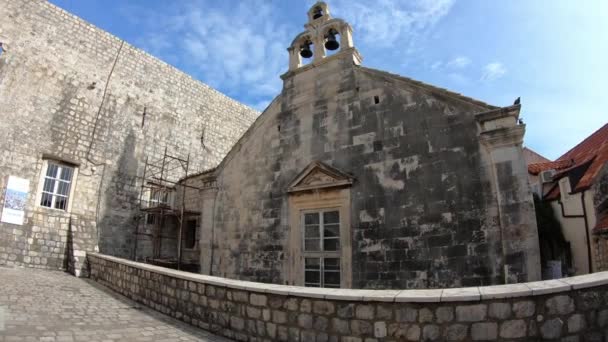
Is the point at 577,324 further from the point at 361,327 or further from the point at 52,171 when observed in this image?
the point at 52,171

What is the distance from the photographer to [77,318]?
221 inches

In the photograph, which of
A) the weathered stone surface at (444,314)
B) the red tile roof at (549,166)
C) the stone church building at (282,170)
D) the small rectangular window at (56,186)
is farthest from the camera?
the small rectangular window at (56,186)

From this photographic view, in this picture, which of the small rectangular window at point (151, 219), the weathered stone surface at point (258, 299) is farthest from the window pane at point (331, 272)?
the small rectangular window at point (151, 219)

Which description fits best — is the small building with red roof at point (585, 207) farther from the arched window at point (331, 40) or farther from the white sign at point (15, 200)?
the white sign at point (15, 200)

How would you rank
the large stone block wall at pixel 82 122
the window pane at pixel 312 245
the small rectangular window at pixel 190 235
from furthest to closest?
1. the small rectangular window at pixel 190 235
2. the large stone block wall at pixel 82 122
3. the window pane at pixel 312 245

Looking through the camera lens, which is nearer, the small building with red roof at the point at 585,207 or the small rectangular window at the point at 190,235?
the small building with red roof at the point at 585,207

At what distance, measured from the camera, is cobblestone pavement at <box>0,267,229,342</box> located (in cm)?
468

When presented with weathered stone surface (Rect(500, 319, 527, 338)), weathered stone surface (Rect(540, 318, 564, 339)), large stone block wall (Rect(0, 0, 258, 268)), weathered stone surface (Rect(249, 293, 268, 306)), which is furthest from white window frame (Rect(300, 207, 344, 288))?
large stone block wall (Rect(0, 0, 258, 268))

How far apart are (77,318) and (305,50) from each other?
330 inches

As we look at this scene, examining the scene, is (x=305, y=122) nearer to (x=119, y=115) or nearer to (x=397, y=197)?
(x=397, y=197)

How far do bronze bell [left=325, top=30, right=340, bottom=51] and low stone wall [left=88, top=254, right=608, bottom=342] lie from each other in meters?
7.29

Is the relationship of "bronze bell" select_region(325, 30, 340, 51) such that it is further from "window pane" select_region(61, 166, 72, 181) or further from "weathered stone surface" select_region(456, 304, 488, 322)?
"window pane" select_region(61, 166, 72, 181)

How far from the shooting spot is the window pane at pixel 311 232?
8.70 metres

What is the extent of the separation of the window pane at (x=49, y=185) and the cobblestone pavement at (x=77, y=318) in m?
4.42
